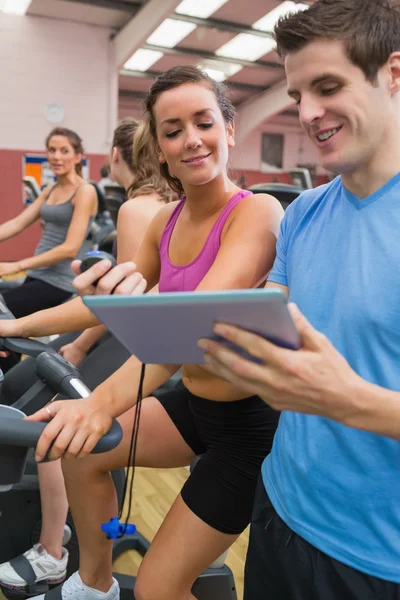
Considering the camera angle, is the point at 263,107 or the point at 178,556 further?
the point at 263,107

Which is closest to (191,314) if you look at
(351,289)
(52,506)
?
(351,289)

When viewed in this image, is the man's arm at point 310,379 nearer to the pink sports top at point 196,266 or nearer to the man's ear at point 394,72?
the man's ear at point 394,72

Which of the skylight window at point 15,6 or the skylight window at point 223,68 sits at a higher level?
the skylight window at point 15,6

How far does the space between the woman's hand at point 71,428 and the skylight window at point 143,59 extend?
354 inches

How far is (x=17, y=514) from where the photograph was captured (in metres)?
1.71

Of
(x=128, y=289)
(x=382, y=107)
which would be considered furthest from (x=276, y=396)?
(x=382, y=107)

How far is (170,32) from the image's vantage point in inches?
328

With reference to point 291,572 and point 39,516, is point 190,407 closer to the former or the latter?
point 291,572

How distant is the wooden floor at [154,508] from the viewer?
192cm

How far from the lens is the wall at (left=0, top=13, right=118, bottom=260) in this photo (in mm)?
8211

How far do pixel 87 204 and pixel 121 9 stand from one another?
600 cm

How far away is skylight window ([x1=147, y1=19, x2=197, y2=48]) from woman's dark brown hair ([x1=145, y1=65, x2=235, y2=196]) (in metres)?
7.22

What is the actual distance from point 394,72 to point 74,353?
4.62ft

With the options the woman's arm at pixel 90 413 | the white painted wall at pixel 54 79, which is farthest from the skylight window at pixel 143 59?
the woman's arm at pixel 90 413
